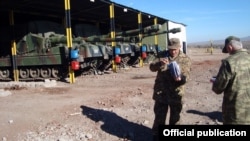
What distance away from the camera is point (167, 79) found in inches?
202

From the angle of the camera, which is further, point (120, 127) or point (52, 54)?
point (52, 54)

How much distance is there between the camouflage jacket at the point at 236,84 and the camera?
3928mm

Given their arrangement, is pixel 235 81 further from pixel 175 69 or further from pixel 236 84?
pixel 175 69

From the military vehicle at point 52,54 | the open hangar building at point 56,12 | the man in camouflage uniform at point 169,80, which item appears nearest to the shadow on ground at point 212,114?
the man in camouflage uniform at point 169,80

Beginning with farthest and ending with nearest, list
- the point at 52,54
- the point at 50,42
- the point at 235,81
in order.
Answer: the point at 50,42, the point at 52,54, the point at 235,81

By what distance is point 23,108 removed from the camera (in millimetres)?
8188

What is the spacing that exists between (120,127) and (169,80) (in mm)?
1666

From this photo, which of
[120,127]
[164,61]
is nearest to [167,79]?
[164,61]

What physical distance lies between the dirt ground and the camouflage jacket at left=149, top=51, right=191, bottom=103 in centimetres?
101

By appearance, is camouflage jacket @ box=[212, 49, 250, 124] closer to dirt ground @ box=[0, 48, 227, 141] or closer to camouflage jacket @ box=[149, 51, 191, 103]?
camouflage jacket @ box=[149, 51, 191, 103]

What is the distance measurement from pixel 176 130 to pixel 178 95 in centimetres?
125

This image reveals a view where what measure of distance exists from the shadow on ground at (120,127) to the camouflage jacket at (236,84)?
6.70ft

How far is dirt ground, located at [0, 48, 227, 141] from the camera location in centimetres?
610

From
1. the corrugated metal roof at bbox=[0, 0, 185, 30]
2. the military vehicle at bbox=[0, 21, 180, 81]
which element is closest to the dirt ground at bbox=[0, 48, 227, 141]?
the military vehicle at bbox=[0, 21, 180, 81]
